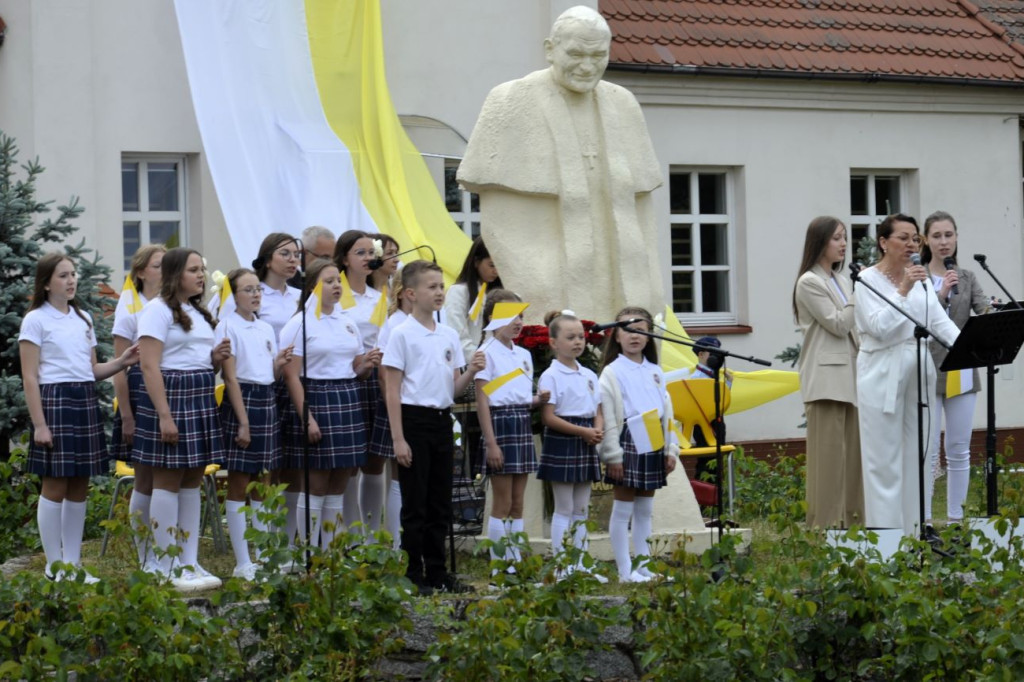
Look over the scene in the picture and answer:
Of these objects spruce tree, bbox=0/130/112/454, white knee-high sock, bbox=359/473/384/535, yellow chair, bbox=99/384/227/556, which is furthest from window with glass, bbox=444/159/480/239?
white knee-high sock, bbox=359/473/384/535

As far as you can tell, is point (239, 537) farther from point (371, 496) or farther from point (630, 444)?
point (630, 444)

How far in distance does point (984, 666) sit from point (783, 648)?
0.74 metres

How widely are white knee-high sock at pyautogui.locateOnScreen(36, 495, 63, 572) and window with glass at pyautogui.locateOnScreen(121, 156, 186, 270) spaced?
6572 mm

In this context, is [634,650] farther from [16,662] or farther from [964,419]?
[964,419]

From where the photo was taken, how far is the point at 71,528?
7746 millimetres

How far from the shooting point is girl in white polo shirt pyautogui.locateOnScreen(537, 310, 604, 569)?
26.5 feet

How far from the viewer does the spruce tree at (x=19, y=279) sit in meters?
10.0

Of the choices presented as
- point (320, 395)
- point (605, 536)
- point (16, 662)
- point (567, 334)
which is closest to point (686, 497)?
point (605, 536)

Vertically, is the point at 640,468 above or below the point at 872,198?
below

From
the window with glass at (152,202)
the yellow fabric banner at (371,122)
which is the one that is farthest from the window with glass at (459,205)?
the window with glass at (152,202)

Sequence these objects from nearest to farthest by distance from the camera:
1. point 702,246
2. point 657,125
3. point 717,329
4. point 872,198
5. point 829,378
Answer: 1. point 829,378
2. point 657,125
3. point 717,329
4. point 702,246
5. point 872,198

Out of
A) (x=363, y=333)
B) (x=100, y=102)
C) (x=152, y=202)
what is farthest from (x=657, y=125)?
(x=363, y=333)

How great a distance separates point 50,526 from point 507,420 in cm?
213

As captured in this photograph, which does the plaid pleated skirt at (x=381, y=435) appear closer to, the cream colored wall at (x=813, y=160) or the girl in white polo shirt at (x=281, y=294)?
the girl in white polo shirt at (x=281, y=294)
